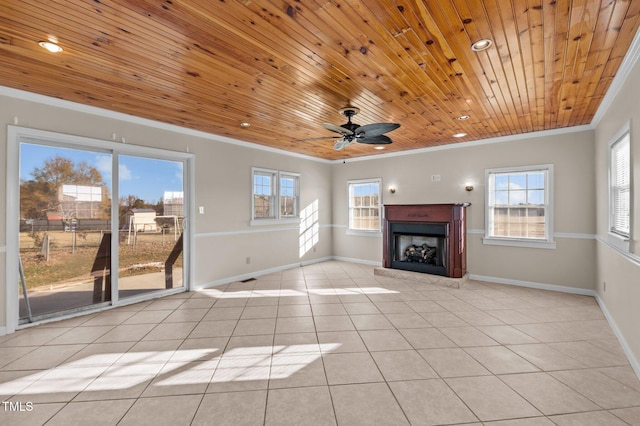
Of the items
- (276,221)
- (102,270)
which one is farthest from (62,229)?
(276,221)

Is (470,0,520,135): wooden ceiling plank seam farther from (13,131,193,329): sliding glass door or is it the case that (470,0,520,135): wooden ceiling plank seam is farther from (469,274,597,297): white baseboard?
(13,131,193,329): sliding glass door

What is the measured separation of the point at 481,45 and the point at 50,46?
137 inches

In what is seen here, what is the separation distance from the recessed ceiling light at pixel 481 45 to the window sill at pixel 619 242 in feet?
7.34

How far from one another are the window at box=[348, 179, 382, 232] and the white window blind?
396cm

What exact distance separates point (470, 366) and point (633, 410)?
0.99 m

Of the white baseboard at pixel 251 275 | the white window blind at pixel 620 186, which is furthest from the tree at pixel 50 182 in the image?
the white window blind at pixel 620 186

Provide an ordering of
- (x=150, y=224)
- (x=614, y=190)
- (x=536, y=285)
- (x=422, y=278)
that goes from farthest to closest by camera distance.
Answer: (x=422, y=278) < (x=536, y=285) < (x=150, y=224) < (x=614, y=190)

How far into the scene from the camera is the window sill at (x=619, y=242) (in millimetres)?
2738

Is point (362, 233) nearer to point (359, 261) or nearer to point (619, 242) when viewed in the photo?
point (359, 261)

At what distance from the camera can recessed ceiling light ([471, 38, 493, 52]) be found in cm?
228

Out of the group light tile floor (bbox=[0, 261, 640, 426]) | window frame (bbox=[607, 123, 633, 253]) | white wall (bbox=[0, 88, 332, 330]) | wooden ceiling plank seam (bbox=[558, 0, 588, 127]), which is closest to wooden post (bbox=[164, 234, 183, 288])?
white wall (bbox=[0, 88, 332, 330])

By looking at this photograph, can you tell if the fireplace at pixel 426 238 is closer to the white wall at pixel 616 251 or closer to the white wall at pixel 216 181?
the white wall at pixel 616 251

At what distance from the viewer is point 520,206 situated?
515 cm

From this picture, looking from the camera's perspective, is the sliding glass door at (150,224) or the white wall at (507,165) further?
the white wall at (507,165)
